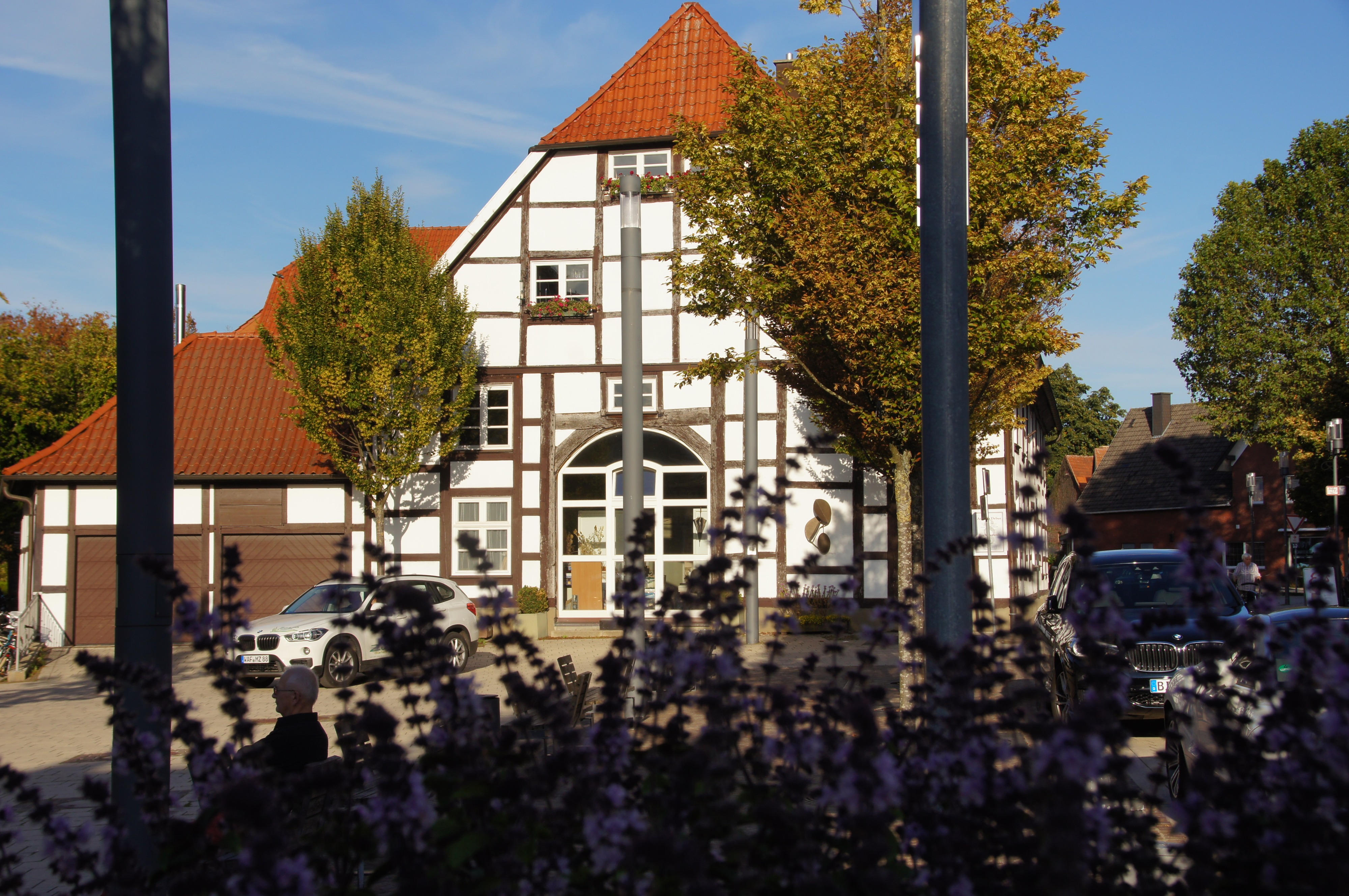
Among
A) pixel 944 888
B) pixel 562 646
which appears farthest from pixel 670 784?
pixel 562 646

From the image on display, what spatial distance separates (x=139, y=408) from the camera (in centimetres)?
454

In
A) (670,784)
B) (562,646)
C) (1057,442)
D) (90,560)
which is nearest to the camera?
(670,784)

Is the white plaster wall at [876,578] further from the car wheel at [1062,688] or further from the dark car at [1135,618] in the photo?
the car wheel at [1062,688]

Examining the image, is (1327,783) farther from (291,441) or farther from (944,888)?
(291,441)

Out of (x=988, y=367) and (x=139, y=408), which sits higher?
(x=988, y=367)

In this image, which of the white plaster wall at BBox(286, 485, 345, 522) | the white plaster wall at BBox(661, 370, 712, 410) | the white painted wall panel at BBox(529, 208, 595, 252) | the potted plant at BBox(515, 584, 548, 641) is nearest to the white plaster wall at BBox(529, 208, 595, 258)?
the white painted wall panel at BBox(529, 208, 595, 252)

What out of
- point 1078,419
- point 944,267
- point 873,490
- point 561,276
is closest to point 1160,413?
point 1078,419

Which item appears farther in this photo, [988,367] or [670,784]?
[988,367]

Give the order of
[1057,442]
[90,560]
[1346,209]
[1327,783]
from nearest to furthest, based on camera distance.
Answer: [1327,783] → [90,560] → [1346,209] → [1057,442]

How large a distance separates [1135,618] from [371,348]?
50.1ft

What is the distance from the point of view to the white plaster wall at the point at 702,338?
2189cm

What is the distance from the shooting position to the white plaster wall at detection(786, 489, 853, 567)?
21703 mm

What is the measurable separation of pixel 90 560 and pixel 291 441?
4739mm

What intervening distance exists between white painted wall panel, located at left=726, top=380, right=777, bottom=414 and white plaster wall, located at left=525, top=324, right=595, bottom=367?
2.81 meters
